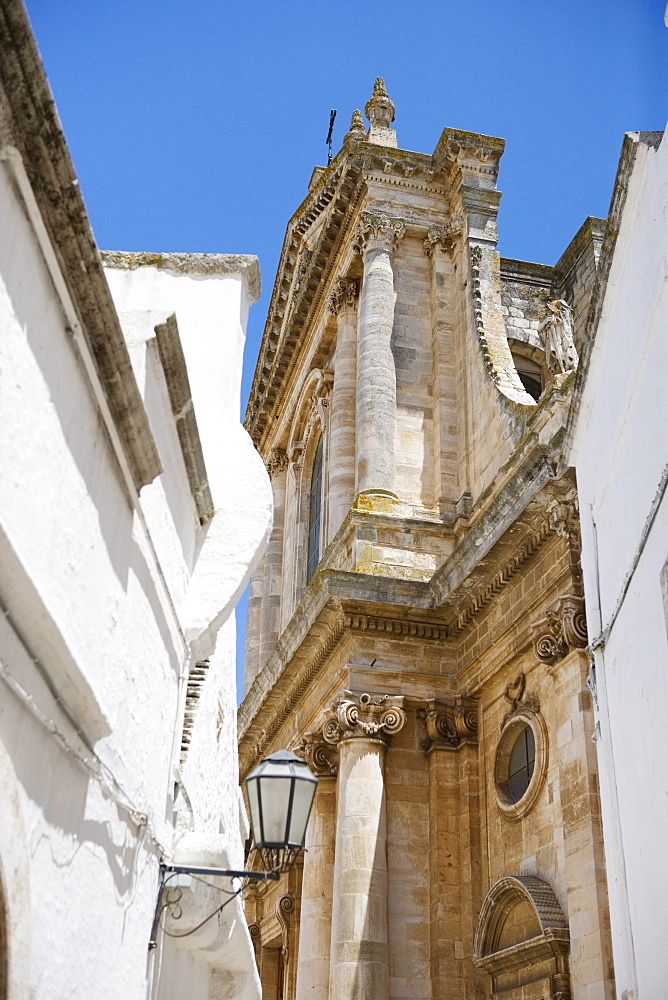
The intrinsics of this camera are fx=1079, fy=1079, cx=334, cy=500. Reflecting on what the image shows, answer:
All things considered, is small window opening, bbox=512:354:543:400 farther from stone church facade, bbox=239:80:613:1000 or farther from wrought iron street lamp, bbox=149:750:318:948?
wrought iron street lamp, bbox=149:750:318:948

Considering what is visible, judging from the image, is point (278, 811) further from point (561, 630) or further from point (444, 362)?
point (444, 362)

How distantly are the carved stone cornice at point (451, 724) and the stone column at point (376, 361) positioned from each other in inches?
129

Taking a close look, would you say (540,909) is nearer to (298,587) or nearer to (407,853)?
(407,853)

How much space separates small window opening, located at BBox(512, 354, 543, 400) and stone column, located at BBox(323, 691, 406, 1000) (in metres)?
7.16

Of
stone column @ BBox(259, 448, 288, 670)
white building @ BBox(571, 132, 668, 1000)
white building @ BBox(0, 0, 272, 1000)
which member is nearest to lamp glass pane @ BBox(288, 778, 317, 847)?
white building @ BBox(0, 0, 272, 1000)

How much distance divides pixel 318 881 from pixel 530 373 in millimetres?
8901

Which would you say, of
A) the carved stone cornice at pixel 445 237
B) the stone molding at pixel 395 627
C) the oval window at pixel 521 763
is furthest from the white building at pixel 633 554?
the carved stone cornice at pixel 445 237

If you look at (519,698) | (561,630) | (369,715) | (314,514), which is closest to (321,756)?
(369,715)

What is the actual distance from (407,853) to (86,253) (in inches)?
373

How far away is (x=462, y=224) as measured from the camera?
16703mm

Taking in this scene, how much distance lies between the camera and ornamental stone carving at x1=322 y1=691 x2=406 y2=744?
1223 centimetres

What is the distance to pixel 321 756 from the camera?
43.7ft

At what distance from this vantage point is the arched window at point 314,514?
1870cm

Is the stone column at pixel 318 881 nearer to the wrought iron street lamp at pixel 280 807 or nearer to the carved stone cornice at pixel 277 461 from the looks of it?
the wrought iron street lamp at pixel 280 807
